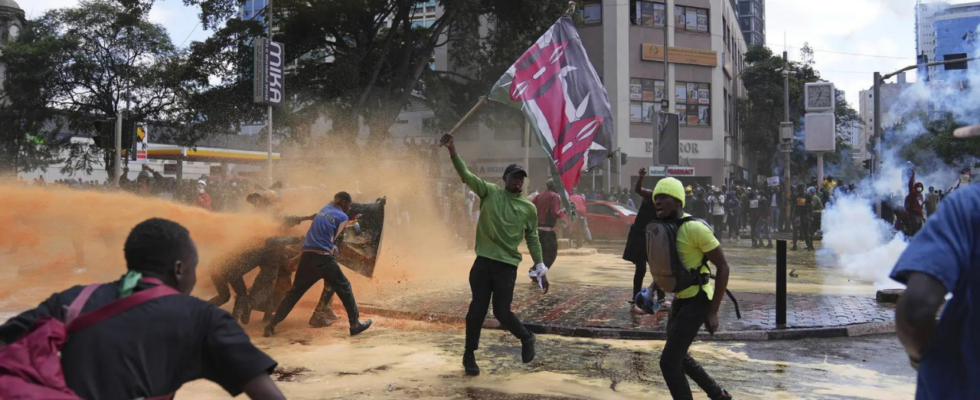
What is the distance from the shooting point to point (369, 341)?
306 inches

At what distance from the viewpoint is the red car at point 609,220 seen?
74.6 feet

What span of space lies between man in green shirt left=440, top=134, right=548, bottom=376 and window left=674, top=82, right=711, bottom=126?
34.6m

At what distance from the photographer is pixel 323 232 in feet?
26.3

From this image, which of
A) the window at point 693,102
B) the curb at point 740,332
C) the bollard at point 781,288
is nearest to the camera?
the curb at point 740,332

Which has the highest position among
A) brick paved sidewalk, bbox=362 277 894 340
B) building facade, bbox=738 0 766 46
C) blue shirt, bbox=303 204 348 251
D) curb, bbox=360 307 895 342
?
building facade, bbox=738 0 766 46

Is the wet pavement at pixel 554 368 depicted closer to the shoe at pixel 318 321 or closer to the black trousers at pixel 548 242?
the shoe at pixel 318 321

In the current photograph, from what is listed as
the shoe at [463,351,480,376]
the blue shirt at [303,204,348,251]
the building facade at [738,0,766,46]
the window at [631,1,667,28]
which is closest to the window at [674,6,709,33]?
the window at [631,1,667,28]

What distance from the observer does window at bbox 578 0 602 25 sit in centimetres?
3850

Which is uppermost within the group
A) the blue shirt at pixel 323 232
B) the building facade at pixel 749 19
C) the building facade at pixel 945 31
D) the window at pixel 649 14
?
the building facade at pixel 749 19

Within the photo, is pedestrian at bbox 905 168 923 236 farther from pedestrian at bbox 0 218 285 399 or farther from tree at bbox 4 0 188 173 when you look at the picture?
tree at bbox 4 0 188 173

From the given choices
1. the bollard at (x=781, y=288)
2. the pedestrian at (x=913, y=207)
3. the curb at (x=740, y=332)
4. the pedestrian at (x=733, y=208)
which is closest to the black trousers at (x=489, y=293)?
the curb at (x=740, y=332)

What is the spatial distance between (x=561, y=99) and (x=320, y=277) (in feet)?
17.9

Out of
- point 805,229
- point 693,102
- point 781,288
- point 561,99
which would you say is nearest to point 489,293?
point 781,288

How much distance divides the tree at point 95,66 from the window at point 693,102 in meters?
24.5
